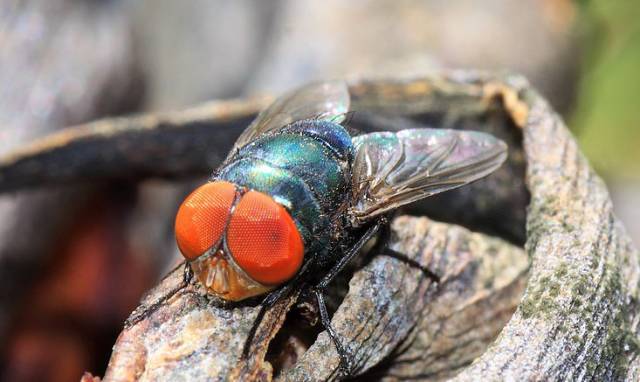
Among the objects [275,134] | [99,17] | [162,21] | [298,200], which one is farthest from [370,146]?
[162,21]

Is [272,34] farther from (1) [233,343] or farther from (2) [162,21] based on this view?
(1) [233,343]

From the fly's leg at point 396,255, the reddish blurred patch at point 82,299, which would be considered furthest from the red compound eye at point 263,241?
the reddish blurred patch at point 82,299

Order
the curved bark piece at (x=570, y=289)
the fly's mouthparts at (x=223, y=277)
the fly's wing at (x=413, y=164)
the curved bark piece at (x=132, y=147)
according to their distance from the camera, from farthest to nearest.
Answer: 1. the curved bark piece at (x=132, y=147)
2. the fly's wing at (x=413, y=164)
3. the fly's mouthparts at (x=223, y=277)
4. the curved bark piece at (x=570, y=289)

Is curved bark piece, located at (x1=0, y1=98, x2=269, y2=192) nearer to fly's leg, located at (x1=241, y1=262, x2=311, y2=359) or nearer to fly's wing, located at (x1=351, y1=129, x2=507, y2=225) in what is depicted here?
fly's wing, located at (x1=351, y1=129, x2=507, y2=225)

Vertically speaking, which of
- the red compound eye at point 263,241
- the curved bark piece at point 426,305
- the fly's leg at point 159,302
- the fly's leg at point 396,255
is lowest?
the curved bark piece at point 426,305

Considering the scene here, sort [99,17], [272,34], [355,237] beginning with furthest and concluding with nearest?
[272,34], [99,17], [355,237]

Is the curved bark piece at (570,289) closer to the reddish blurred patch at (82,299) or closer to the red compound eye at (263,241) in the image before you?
the red compound eye at (263,241)

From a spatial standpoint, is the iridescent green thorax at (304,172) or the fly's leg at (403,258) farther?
the fly's leg at (403,258)
